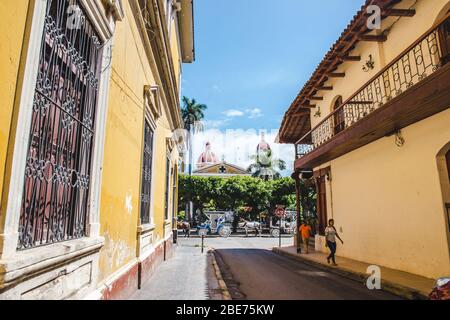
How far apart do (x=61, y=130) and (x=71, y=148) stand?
300mm

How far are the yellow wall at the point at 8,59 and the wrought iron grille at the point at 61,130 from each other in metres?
0.32

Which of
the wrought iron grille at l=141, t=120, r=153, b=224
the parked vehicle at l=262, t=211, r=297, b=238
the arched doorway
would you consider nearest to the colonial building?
the parked vehicle at l=262, t=211, r=297, b=238

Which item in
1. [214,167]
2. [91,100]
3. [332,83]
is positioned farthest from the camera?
[214,167]

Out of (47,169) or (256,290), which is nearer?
(47,169)

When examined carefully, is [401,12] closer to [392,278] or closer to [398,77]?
[398,77]

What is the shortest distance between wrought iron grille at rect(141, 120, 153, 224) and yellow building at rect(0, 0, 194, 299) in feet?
2.74

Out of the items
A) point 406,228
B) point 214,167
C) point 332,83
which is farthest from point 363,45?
point 214,167

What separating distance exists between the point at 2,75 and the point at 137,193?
4222mm

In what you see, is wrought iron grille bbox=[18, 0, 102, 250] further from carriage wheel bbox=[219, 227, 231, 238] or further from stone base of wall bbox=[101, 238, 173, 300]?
carriage wheel bbox=[219, 227, 231, 238]

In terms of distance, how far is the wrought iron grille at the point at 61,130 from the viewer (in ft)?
8.30

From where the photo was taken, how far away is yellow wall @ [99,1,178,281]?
4188 millimetres

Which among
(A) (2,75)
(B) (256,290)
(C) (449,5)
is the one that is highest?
(C) (449,5)
